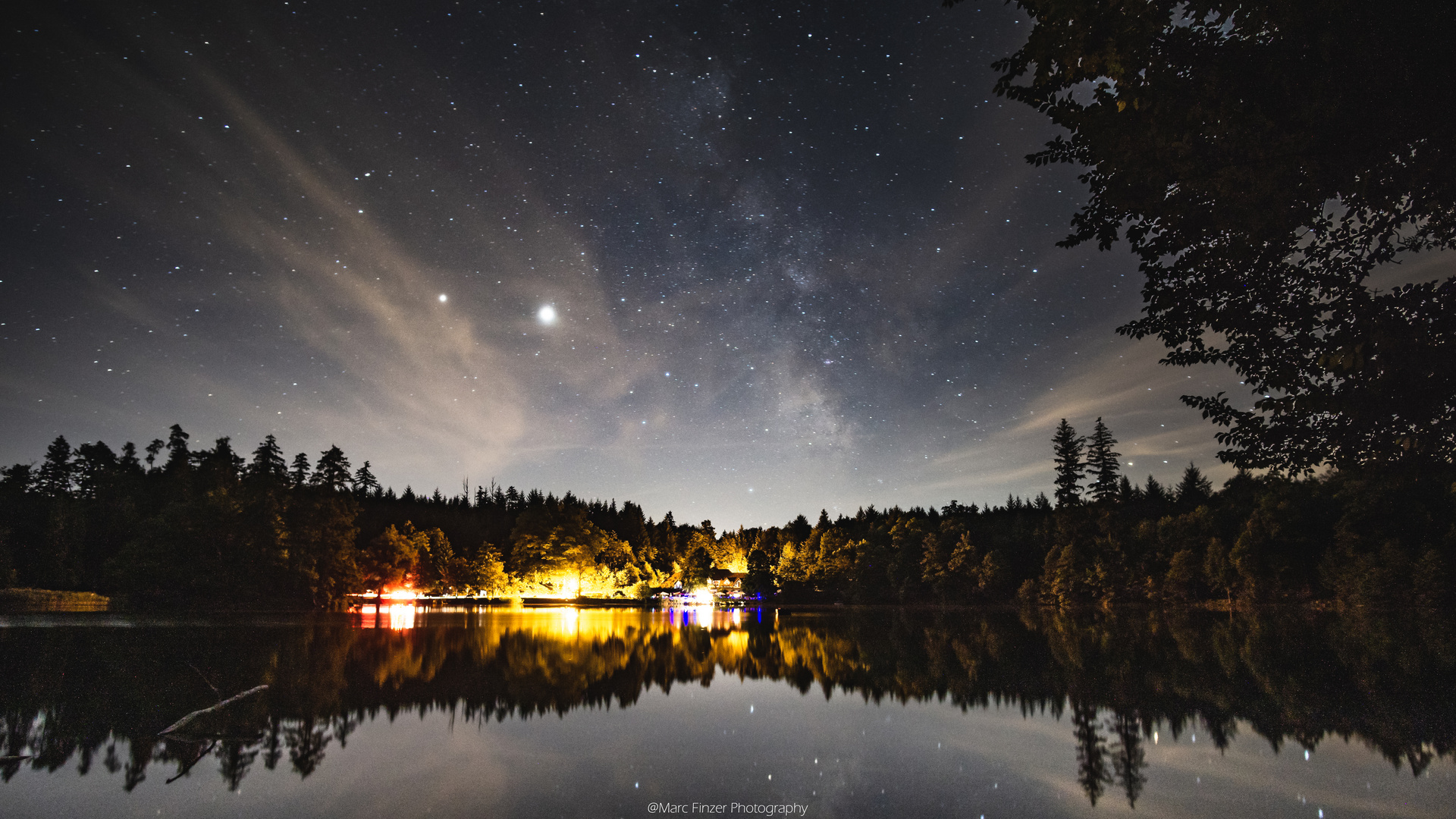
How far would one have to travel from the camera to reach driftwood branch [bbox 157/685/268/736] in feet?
38.9

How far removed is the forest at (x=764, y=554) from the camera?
53.1 m

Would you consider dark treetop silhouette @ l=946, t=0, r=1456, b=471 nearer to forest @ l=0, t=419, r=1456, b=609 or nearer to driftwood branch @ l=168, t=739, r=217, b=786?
driftwood branch @ l=168, t=739, r=217, b=786

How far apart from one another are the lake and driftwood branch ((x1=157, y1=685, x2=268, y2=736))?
17cm

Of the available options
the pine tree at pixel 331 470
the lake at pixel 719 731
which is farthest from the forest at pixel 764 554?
the lake at pixel 719 731

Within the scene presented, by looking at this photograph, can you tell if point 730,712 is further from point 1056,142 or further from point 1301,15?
point 1301,15

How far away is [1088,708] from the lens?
15.1 m

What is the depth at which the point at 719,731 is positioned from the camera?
43.6 feet

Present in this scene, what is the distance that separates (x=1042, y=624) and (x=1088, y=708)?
31.9m

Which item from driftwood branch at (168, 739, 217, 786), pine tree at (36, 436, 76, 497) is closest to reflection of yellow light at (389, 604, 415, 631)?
driftwood branch at (168, 739, 217, 786)

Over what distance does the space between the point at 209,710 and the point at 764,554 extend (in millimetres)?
97677

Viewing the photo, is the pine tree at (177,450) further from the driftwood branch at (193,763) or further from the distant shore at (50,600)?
the driftwood branch at (193,763)

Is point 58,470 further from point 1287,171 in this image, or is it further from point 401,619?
point 1287,171

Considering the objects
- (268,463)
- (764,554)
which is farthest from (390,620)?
(764,554)

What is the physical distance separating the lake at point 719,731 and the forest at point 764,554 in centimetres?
2671
